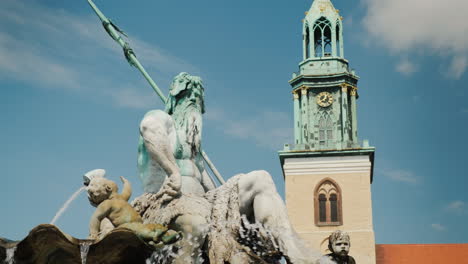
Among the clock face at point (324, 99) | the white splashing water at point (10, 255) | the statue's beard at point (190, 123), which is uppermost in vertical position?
the clock face at point (324, 99)

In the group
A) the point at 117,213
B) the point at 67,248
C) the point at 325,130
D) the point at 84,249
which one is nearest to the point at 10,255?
the point at 67,248

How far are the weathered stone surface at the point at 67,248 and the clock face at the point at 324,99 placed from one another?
61.5 m

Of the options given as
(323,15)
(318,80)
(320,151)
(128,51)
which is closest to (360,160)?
(320,151)

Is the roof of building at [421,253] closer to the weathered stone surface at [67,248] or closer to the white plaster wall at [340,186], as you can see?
the white plaster wall at [340,186]

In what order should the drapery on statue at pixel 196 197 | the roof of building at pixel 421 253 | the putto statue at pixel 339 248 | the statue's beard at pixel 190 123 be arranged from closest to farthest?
the putto statue at pixel 339 248 → the drapery on statue at pixel 196 197 → the statue's beard at pixel 190 123 → the roof of building at pixel 421 253

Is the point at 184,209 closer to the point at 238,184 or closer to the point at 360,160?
the point at 238,184

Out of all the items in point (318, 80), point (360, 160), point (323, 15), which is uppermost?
point (323, 15)

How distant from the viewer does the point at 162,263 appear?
5996 millimetres

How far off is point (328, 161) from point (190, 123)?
59.0 meters

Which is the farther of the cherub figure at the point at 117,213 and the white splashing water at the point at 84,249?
the cherub figure at the point at 117,213

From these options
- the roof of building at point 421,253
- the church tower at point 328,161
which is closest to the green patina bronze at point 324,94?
the church tower at point 328,161

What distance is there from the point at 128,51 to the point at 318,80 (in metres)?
59.6

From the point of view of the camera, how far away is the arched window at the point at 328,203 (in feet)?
212

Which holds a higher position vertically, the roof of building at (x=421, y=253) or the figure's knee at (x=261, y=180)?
the roof of building at (x=421, y=253)
